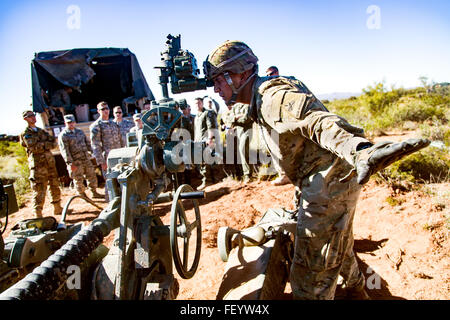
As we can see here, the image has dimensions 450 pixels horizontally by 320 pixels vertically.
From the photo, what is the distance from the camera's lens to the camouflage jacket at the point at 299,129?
1.53 meters

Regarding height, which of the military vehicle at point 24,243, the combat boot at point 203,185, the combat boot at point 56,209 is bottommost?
the combat boot at point 56,209

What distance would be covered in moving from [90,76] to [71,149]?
3067mm

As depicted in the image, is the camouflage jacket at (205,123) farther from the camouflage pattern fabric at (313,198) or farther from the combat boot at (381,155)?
the combat boot at (381,155)

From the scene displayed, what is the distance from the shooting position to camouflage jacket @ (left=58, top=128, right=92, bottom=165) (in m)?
6.86

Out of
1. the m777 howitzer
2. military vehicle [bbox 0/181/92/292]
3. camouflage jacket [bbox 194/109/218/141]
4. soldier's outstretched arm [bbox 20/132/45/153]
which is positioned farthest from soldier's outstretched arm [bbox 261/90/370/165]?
soldier's outstretched arm [bbox 20/132/45/153]

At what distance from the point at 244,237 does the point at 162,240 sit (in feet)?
2.49

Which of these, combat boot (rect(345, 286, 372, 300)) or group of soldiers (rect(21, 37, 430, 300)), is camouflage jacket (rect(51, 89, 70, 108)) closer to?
group of soldiers (rect(21, 37, 430, 300))

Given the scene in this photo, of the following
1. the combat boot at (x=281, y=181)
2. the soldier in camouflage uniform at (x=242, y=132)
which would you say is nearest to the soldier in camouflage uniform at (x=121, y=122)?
the soldier in camouflage uniform at (x=242, y=132)

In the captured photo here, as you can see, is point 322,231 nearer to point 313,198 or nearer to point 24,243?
point 313,198

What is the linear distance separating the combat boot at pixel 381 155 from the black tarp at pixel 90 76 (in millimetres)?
8844

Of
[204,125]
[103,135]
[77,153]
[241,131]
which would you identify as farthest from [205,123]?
[77,153]
